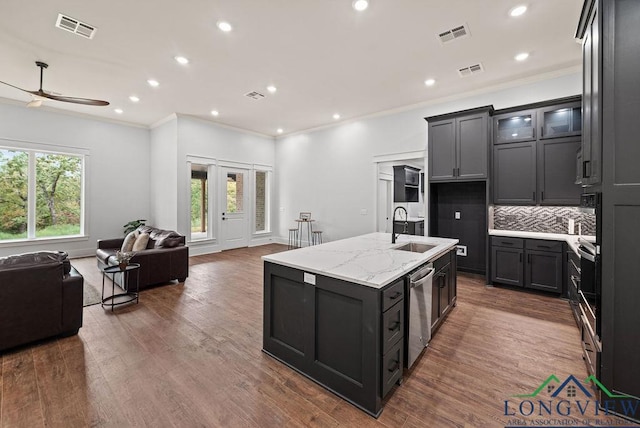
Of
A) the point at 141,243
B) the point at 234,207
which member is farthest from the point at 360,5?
the point at 234,207

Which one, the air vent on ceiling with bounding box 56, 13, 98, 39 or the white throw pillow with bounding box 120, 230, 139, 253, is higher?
the air vent on ceiling with bounding box 56, 13, 98, 39

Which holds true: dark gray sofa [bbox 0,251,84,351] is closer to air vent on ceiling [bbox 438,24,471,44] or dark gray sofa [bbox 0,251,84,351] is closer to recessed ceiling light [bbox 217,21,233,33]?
recessed ceiling light [bbox 217,21,233,33]

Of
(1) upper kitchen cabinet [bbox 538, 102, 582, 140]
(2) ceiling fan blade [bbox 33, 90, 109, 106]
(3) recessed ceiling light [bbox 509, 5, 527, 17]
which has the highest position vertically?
(3) recessed ceiling light [bbox 509, 5, 527, 17]

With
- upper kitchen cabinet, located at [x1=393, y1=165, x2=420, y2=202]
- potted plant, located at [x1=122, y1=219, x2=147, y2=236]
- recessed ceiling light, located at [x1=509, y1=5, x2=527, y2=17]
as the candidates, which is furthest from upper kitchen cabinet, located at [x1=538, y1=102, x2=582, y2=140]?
potted plant, located at [x1=122, y1=219, x2=147, y2=236]

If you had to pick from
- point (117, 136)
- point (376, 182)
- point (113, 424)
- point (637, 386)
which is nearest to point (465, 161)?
point (376, 182)

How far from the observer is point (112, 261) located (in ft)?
14.4

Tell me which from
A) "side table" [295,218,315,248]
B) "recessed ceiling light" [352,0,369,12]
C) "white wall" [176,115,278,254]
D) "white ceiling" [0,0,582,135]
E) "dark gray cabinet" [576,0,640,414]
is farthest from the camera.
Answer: "side table" [295,218,315,248]

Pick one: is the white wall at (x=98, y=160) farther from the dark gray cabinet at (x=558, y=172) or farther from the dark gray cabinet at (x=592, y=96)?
the dark gray cabinet at (x=558, y=172)

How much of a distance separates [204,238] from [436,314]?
6216mm

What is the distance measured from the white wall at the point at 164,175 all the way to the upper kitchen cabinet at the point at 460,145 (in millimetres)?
5881

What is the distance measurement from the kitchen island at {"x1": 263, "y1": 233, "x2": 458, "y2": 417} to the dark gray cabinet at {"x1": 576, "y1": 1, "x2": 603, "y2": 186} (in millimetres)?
1363

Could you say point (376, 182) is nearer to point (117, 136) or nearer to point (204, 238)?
point (204, 238)

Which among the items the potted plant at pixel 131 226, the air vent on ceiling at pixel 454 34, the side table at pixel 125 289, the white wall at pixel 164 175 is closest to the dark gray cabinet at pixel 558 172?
the air vent on ceiling at pixel 454 34

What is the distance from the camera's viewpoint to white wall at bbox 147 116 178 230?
6730mm
